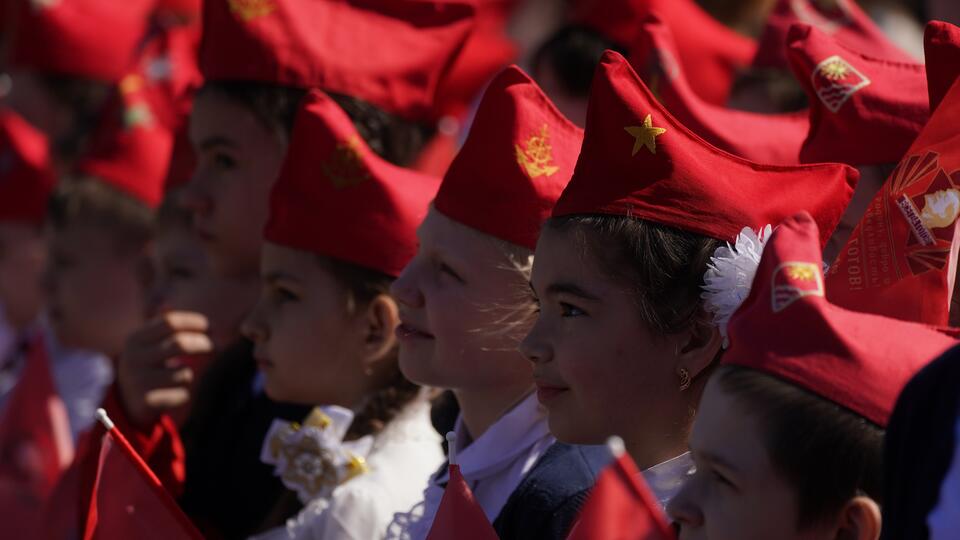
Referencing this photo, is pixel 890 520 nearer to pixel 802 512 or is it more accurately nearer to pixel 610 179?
pixel 802 512

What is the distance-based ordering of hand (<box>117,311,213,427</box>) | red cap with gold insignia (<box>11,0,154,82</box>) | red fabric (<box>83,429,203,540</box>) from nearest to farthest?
1. red fabric (<box>83,429,203,540</box>)
2. hand (<box>117,311,213,427</box>)
3. red cap with gold insignia (<box>11,0,154,82</box>)

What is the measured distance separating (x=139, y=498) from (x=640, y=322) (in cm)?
101

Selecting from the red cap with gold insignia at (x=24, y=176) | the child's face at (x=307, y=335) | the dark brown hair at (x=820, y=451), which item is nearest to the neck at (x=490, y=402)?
the child's face at (x=307, y=335)

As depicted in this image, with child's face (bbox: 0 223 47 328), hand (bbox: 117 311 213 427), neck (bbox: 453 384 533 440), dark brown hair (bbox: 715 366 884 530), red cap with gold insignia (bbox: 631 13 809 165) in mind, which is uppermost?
dark brown hair (bbox: 715 366 884 530)

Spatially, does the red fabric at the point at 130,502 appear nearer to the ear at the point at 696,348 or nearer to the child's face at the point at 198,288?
the ear at the point at 696,348

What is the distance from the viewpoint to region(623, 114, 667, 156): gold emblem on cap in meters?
2.30

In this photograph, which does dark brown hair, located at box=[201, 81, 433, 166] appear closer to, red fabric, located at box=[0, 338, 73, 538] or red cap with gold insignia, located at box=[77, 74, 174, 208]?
red fabric, located at box=[0, 338, 73, 538]

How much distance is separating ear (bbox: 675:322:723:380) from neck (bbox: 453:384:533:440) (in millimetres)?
552

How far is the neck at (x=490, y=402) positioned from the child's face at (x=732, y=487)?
890 mm

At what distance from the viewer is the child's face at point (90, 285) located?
512cm

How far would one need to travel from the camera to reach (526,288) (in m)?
2.74

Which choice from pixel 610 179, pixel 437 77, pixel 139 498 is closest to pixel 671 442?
pixel 610 179

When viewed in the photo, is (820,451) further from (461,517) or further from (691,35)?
(691,35)

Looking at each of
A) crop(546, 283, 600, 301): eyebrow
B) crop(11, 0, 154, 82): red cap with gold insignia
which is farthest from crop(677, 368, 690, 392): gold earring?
crop(11, 0, 154, 82): red cap with gold insignia
